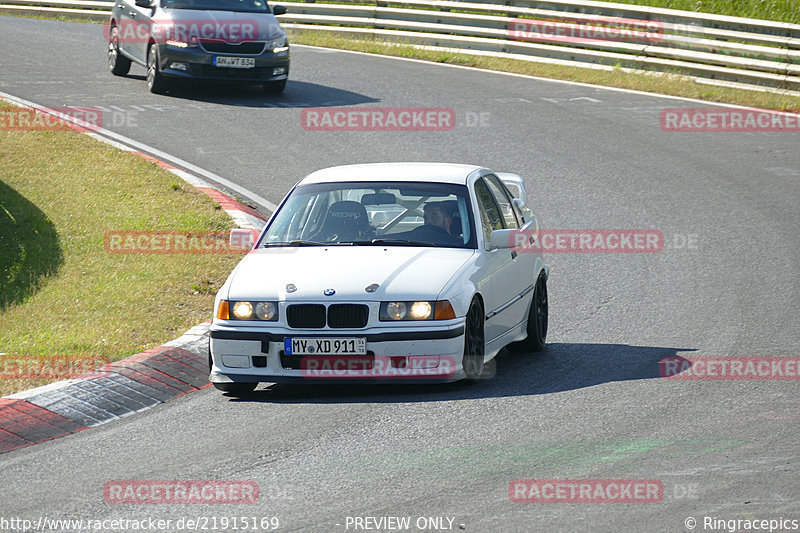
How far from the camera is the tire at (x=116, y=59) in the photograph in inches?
863

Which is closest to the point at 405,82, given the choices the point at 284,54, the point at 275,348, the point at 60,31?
the point at 284,54

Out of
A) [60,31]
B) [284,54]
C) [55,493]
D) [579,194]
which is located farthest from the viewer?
[60,31]

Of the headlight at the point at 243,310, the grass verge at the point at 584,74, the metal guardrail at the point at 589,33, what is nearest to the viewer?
the headlight at the point at 243,310

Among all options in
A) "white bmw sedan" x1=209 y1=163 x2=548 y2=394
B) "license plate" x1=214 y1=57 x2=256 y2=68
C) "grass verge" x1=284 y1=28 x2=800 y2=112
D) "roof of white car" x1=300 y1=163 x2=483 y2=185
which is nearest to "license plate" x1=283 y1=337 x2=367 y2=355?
"white bmw sedan" x1=209 y1=163 x2=548 y2=394

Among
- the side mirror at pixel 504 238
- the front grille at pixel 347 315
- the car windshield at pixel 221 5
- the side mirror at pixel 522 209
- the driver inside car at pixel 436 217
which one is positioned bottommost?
the front grille at pixel 347 315

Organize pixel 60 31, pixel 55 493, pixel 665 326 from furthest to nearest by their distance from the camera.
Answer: pixel 60 31
pixel 665 326
pixel 55 493

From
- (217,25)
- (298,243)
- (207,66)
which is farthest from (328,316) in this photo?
(217,25)

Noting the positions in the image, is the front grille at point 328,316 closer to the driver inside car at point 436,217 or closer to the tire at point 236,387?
the tire at point 236,387

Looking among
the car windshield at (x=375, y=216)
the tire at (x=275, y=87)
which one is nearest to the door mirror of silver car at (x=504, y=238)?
the car windshield at (x=375, y=216)

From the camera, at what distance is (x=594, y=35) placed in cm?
2361

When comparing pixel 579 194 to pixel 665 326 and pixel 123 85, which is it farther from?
pixel 123 85

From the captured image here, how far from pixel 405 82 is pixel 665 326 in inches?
492

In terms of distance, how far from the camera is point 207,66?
64.3ft

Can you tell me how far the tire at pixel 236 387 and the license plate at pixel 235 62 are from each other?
12187 mm
